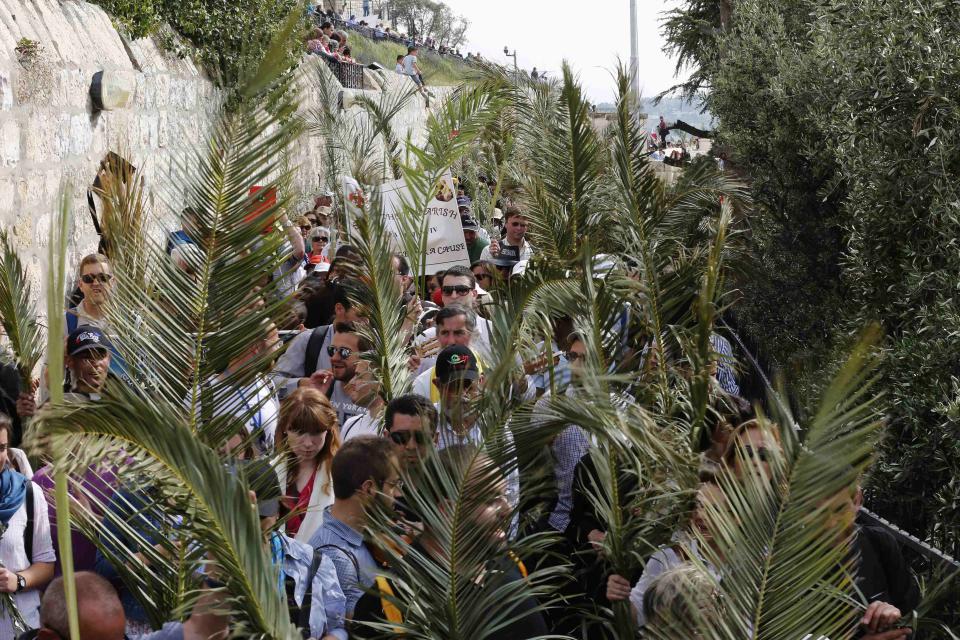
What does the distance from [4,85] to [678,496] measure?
4886mm

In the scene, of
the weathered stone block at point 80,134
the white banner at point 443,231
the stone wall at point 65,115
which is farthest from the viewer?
the white banner at point 443,231

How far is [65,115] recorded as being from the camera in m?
7.48

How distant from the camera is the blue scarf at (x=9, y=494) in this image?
13.2ft

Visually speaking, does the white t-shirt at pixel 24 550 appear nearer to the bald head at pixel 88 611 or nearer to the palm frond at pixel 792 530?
the bald head at pixel 88 611

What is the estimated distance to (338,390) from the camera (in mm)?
6230

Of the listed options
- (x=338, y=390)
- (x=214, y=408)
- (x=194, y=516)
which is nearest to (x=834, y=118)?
(x=338, y=390)

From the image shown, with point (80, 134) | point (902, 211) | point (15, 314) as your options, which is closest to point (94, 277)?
point (15, 314)

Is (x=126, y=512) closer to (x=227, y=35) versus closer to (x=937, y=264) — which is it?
(x=937, y=264)

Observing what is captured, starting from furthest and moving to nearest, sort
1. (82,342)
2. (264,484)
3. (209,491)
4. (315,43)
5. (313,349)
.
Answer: (315,43), (313,349), (82,342), (264,484), (209,491)

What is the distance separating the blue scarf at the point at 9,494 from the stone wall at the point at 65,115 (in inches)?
75.2

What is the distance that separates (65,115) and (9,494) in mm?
4157

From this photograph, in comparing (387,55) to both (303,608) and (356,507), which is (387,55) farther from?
(303,608)

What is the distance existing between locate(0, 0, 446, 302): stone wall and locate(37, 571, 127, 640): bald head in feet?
8.69

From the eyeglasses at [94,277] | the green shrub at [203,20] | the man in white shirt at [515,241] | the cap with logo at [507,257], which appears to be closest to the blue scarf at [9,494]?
the eyeglasses at [94,277]
